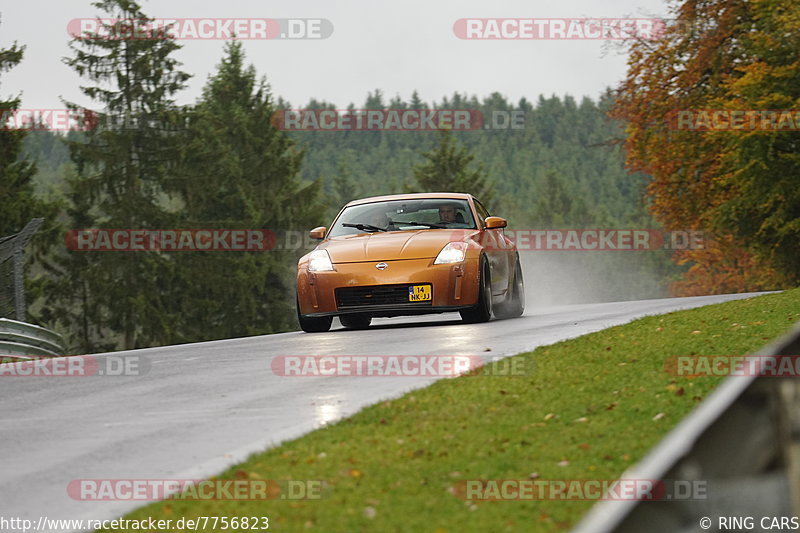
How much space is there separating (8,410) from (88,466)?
2.88m

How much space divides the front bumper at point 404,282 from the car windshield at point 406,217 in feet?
4.07

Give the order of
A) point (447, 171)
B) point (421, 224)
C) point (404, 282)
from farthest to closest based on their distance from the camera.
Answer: point (447, 171) → point (421, 224) → point (404, 282)

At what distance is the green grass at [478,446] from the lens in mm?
5594

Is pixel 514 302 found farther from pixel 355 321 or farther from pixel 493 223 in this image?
pixel 355 321

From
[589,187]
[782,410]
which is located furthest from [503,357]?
[589,187]

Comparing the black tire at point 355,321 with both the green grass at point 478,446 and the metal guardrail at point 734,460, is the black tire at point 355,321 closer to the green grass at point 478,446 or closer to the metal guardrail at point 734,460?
the green grass at point 478,446

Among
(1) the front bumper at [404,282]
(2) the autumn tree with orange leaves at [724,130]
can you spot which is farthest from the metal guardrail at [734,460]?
(2) the autumn tree with orange leaves at [724,130]

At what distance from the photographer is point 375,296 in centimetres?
1498

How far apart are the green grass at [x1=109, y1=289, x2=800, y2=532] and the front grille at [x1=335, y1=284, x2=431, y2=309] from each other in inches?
169

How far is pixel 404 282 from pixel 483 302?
49.0 inches

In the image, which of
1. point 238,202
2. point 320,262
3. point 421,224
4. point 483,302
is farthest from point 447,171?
point 320,262

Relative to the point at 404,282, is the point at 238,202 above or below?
above

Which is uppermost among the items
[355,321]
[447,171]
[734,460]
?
[447,171]

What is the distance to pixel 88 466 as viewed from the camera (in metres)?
7.39
